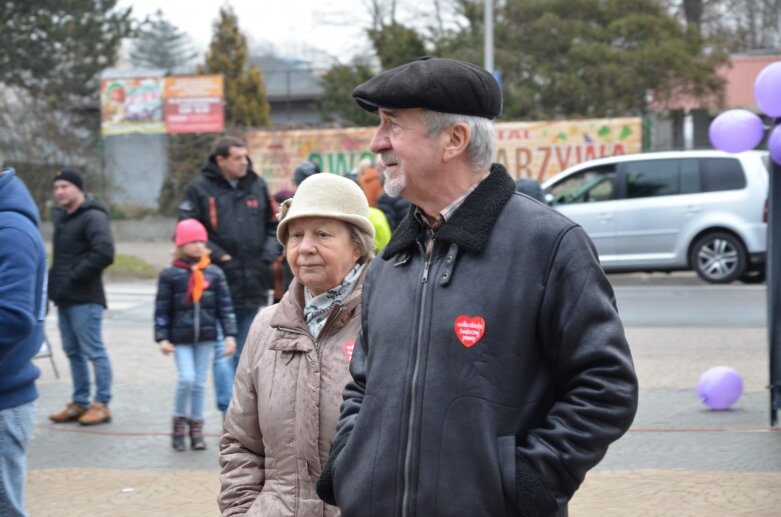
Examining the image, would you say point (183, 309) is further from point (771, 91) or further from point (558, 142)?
point (558, 142)

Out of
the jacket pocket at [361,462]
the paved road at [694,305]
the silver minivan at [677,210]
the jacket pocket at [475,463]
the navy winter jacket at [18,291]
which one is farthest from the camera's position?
the silver minivan at [677,210]

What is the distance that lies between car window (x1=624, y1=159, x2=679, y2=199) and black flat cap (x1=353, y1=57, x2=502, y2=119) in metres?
14.8

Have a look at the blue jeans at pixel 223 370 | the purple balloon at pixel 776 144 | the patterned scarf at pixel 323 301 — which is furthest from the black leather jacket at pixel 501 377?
the blue jeans at pixel 223 370

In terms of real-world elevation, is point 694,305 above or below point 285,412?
below

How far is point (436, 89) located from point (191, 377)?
5.26m

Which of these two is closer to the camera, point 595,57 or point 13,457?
point 13,457

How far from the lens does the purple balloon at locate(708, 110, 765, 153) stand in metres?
7.33

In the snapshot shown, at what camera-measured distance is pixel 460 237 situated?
2.56 meters

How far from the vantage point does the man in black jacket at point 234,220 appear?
26.6 ft

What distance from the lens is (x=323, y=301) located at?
141 inches

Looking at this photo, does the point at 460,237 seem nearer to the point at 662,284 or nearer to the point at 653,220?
the point at 653,220

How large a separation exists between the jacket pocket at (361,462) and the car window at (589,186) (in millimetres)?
14913

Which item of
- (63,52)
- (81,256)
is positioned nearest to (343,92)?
(63,52)

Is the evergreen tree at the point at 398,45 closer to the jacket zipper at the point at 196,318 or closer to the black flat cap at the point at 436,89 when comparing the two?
the jacket zipper at the point at 196,318
